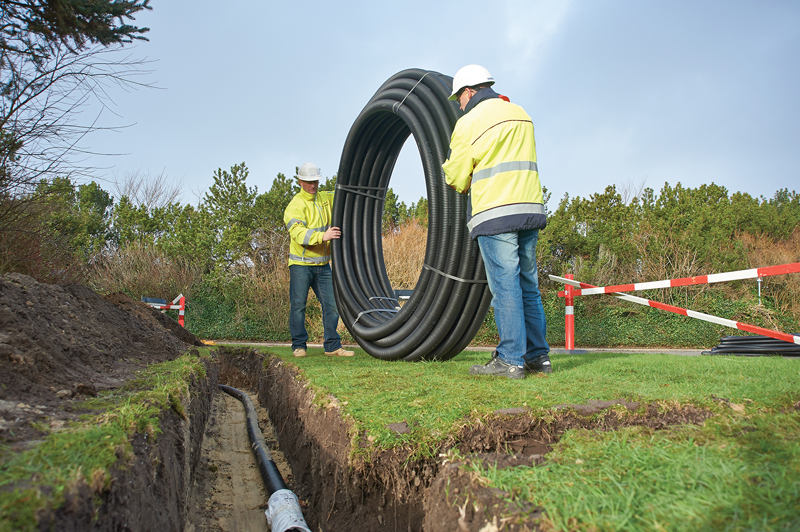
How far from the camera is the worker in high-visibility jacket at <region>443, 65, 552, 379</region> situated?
3014mm

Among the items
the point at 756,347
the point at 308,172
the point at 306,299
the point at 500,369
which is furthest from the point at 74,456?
the point at 756,347

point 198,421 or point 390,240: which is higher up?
point 390,240

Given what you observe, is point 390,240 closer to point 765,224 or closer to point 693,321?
point 693,321

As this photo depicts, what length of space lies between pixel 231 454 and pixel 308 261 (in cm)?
239

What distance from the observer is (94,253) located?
1731 cm

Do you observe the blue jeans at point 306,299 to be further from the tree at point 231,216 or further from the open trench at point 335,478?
the tree at point 231,216

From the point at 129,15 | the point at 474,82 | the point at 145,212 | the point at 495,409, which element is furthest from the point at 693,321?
the point at 145,212

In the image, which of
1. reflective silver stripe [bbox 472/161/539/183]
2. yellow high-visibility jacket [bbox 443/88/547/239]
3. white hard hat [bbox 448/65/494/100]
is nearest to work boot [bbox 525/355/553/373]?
yellow high-visibility jacket [bbox 443/88/547/239]

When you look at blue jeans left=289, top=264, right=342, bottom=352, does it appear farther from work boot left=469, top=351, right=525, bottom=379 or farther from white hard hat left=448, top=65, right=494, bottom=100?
white hard hat left=448, top=65, right=494, bottom=100

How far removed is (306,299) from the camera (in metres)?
5.37

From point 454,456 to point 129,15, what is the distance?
6.40 meters

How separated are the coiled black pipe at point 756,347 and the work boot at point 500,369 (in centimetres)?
412

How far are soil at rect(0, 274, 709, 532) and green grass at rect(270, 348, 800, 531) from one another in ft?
0.26

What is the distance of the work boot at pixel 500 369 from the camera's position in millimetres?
2988
